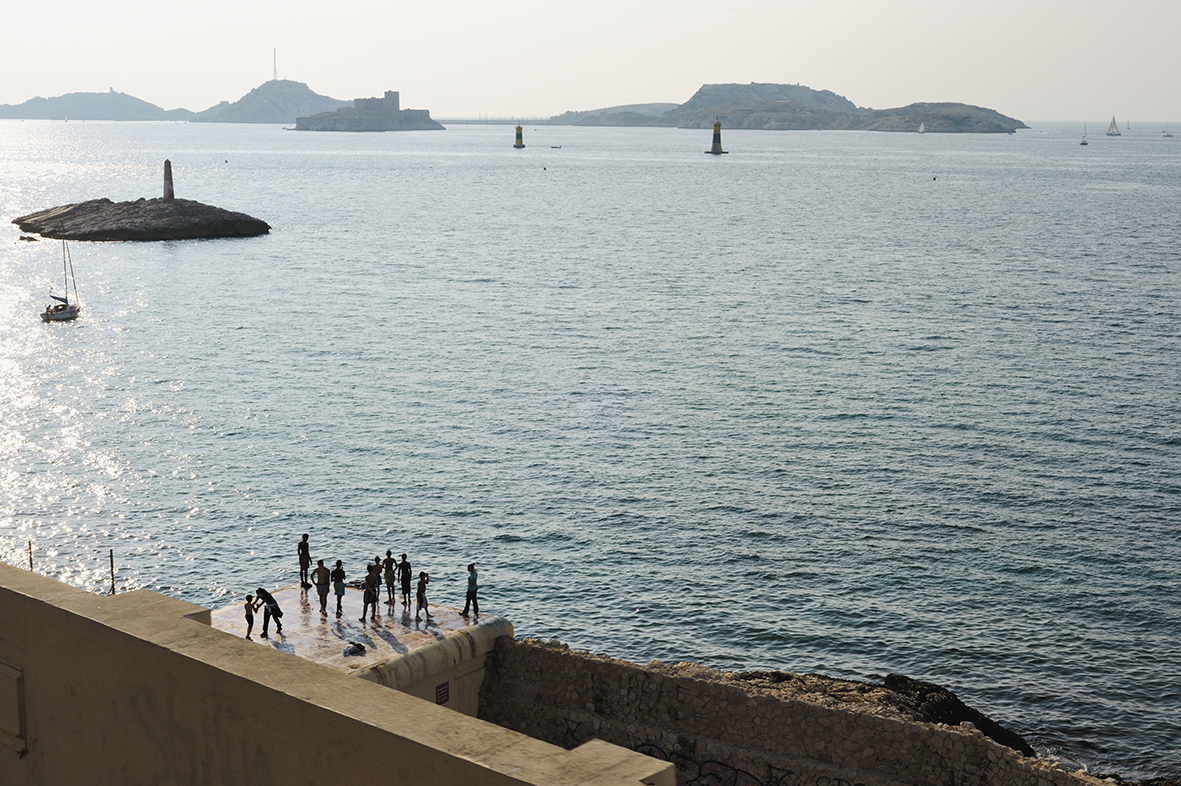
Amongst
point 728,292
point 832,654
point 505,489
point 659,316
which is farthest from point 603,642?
point 728,292

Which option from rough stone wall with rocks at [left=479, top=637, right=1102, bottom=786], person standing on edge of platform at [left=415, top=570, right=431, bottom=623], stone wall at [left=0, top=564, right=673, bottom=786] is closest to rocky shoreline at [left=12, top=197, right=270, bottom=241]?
person standing on edge of platform at [left=415, top=570, right=431, bottom=623]

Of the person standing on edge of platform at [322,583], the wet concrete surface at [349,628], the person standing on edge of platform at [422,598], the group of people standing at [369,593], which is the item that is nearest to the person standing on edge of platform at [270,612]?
the group of people standing at [369,593]

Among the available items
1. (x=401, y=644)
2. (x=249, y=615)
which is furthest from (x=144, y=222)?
(x=401, y=644)

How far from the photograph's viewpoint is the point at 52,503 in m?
48.2

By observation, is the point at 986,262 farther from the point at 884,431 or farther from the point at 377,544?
the point at 377,544

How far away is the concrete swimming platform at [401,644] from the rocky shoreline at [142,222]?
11698cm

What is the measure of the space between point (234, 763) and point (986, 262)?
118m

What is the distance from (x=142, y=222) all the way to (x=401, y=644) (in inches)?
4859

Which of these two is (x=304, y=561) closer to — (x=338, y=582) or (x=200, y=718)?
(x=338, y=582)

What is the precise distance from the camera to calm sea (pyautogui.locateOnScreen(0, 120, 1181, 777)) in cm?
3719

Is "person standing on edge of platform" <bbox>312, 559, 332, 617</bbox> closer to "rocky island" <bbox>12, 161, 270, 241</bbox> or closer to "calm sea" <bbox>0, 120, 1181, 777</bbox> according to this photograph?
"calm sea" <bbox>0, 120, 1181, 777</bbox>

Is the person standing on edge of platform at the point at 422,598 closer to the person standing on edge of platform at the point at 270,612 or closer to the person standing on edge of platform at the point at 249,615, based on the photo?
the person standing on edge of platform at the point at 270,612

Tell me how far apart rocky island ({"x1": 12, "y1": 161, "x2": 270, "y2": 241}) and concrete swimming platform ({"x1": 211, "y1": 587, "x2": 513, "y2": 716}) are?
4604 inches

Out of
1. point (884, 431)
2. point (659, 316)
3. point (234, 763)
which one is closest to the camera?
point (234, 763)
